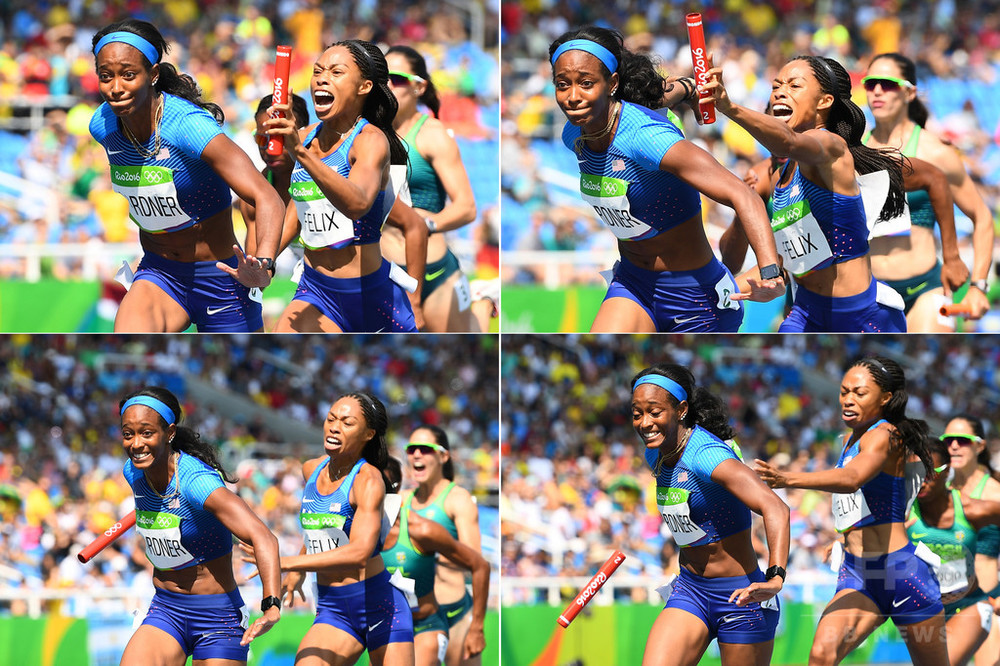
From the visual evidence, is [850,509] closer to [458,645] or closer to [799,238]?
[799,238]

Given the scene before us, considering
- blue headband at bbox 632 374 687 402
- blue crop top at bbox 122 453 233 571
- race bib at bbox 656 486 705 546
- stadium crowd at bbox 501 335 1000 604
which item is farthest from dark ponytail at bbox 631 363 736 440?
stadium crowd at bbox 501 335 1000 604

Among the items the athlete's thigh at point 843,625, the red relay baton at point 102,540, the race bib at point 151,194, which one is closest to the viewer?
the red relay baton at point 102,540

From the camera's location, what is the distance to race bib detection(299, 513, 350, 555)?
516cm

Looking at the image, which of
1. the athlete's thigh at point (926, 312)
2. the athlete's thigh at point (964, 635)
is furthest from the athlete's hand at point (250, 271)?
the athlete's thigh at point (926, 312)

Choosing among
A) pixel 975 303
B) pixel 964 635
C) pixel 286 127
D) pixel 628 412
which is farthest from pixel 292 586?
pixel 628 412

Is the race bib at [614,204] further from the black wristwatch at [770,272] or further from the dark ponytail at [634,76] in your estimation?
the black wristwatch at [770,272]

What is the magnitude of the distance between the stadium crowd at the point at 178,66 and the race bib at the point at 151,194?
6455 mm

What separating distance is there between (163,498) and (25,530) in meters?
7.21

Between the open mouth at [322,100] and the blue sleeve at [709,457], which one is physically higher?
the open mouth at [322,100]

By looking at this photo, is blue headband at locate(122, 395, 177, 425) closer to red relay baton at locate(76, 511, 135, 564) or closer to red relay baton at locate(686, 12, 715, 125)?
red relay baton at locate(76, 511, 135, 564)

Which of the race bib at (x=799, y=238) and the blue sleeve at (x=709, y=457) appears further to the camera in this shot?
the race bib at (x=799, y=238)

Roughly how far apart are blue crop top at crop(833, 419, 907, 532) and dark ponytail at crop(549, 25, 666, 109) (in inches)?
66.4

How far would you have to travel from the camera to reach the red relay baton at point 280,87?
4.38 metres

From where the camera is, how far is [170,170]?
5.05 m
